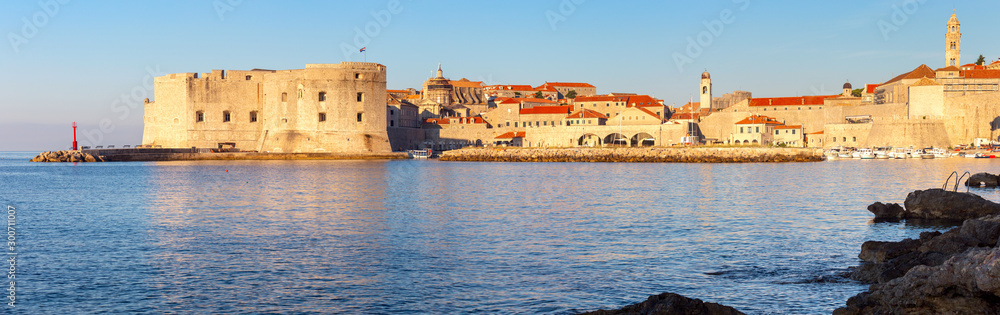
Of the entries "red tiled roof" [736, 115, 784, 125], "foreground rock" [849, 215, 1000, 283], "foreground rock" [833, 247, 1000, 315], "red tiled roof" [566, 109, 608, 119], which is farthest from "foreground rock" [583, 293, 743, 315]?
"red tiled roof" [566, 109, 608, 119]

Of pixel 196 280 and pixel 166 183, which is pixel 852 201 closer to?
pixel 196 280

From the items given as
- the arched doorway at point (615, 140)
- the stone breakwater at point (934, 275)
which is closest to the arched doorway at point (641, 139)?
the arched doorway at point (615, 140)

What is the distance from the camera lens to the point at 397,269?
9.23 m

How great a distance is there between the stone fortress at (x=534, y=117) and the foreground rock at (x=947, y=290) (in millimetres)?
41795

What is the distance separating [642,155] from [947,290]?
43080 millimetres

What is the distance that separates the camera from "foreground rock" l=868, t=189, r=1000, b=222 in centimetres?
1349

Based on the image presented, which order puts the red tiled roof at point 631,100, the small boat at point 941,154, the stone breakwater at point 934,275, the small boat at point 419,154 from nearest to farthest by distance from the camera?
the stone breakwater at point 934,275
the small boat at point 941,154
the small boat at point 419,154
the red tiled roof at point 631,100

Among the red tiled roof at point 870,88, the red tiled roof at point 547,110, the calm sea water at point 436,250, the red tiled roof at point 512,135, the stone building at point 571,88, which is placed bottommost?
the calm sea water at point 436,250

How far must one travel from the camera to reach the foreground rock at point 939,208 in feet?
44.3

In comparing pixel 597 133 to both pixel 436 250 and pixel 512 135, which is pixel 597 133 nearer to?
pixel 512 135

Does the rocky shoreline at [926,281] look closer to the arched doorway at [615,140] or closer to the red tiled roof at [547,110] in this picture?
the arched doorway at [615,140]

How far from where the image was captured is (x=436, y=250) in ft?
35.2

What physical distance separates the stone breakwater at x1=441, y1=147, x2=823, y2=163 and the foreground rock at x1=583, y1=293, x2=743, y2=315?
133 ft

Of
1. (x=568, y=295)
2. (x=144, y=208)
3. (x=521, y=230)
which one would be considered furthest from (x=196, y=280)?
(x=144, y=208)
